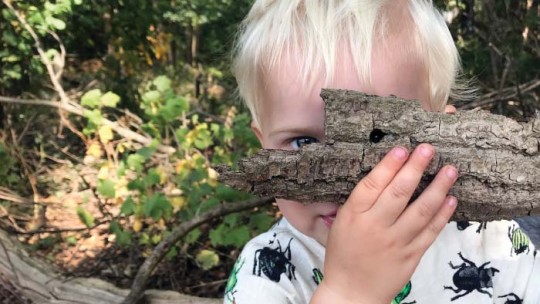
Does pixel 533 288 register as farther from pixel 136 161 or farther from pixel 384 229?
pixel 136 161

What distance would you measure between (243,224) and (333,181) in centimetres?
148

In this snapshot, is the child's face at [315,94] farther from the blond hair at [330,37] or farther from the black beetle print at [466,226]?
the black beetle print at [466,226]

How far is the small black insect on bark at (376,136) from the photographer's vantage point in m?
0.87

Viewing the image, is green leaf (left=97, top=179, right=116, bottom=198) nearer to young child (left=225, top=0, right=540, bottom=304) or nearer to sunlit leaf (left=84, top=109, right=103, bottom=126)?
sunlit leaf (left=84, top=109, right=103, bottom=126)

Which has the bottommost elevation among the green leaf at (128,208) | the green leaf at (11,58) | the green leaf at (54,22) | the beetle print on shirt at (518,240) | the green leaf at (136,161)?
the green leaf at (128,208)

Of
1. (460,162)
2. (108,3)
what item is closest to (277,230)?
(460,162)

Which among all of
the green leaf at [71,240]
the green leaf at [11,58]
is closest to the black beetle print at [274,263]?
the green leaf at [71,240]

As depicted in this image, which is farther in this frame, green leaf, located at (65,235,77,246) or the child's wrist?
green leaf, located at (65,235,77,246)

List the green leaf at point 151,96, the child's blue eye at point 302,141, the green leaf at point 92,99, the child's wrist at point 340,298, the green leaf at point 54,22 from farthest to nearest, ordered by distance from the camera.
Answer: the green leaf at point 54,22 → the green leaf at point 92,99 → the green leaf at point 151,96 → the child's blue eye at point 302,141 → the child's wrist at point 340,298

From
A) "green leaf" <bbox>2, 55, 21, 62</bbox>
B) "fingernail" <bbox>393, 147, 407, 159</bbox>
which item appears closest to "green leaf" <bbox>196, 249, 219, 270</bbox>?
"fingernail" <bbox>393, 147, 407, 159</bbox>

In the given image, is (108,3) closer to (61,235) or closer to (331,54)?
(61,235)

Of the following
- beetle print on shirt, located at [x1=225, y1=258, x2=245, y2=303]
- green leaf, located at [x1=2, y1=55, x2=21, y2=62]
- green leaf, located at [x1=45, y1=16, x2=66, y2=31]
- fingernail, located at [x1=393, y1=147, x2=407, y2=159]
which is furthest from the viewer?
green leaf, located at [x1=2, y1=55, x2=21, y2=62]

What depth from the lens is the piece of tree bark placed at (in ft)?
2.77

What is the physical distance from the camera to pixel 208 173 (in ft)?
7.89
